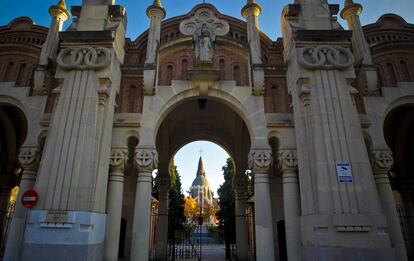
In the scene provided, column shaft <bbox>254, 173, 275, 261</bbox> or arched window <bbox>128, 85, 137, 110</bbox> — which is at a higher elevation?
arched window <bbox>128, 85, 137, 110</bbox>

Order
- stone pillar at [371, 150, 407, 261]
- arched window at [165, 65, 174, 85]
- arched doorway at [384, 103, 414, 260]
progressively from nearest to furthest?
stone pillar at [371, 150, 407, 261]
arched window at [165, 65, 174, 85]
arched doorway at [384, 103, 414, 260]

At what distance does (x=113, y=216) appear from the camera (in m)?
9.63

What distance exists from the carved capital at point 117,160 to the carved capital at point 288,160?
20.0 ft

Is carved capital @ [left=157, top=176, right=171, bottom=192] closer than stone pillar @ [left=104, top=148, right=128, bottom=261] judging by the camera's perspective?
No

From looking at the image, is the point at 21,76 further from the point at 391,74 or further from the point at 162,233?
the point at 391,74

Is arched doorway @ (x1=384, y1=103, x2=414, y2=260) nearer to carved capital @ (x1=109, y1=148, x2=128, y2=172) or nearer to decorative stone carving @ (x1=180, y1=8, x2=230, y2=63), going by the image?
decorative stone carving @ (x1=180, y1=8, x2=230, y2=63)

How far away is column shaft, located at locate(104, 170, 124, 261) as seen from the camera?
362 inches

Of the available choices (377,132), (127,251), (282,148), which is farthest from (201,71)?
(127,251)

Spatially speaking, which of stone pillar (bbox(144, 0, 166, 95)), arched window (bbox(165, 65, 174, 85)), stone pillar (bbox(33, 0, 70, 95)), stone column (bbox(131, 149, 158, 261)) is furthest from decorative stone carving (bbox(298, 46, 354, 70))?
stone pillar (bbox(33, 0, 70, 95))

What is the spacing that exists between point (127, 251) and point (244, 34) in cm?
1283

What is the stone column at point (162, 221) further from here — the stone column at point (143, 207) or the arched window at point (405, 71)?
the arched window at point (405, 71)

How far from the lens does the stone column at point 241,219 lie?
1616 centimetres

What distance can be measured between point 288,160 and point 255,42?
5.64 m

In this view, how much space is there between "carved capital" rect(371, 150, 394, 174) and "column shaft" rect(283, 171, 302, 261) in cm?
311
